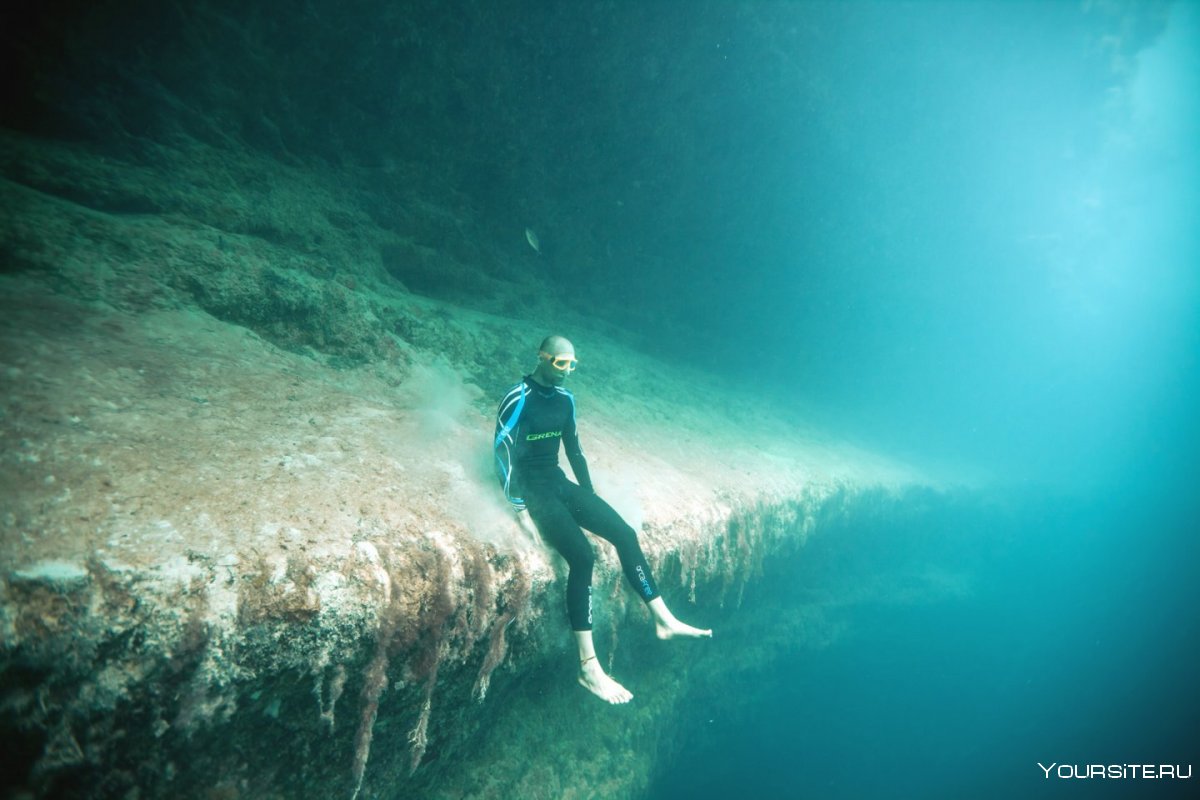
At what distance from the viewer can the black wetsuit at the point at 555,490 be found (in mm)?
3773

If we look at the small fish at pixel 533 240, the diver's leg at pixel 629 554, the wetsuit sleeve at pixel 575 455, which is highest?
the small fish at pixel 533 240

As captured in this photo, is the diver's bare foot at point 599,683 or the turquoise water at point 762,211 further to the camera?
the turquoise water at point 762,211

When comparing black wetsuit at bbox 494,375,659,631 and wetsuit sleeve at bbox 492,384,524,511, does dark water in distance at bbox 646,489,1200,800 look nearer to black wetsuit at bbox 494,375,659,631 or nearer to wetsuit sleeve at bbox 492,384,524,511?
black wetsuit at bbox 494,375,659,631

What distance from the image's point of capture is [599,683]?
3.58m

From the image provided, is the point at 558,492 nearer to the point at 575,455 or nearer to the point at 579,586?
the point at 575,455

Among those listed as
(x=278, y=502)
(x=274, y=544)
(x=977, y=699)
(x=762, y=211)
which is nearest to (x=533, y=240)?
(x=762, y=211)

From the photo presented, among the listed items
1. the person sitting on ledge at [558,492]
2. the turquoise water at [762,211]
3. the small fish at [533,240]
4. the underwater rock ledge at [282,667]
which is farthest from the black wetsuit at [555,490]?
the small fish at [533,240]

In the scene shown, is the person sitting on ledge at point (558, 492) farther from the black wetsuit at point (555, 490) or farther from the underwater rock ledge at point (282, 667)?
the underwater rock ledge at point (282, 667)

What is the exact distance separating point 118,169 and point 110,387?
4803 mm

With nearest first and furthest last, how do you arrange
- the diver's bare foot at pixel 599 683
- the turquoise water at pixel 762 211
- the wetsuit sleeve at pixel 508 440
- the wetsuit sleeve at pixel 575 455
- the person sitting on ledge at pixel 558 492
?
1. the diver's bare foot at pixel 599 683
2. the person sitting on ledge at pixel 558 492
3. the wetsuit sleeve at pixel 508 440
4. the wetsuit sleeve at pixel 575 455
5. the turquoise water at pixel 762 211

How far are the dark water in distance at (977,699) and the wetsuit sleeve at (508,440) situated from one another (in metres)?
6.07

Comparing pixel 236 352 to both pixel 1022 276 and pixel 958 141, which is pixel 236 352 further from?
pixel 1022 276

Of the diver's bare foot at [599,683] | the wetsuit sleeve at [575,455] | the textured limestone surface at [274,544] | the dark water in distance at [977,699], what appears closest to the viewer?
the textured limestone surface at [274,544]

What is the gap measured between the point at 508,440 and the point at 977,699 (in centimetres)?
1806
